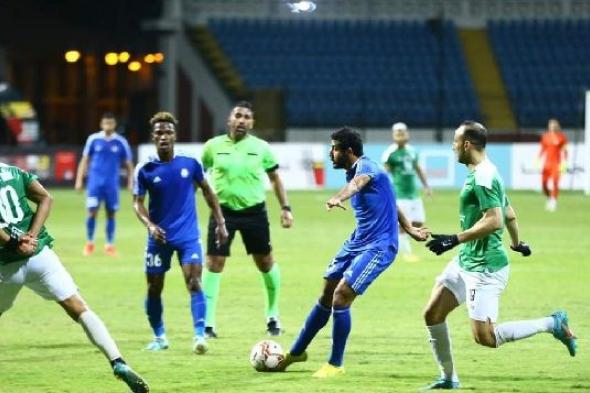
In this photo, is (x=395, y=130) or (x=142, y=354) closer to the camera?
(x=142, y=354)

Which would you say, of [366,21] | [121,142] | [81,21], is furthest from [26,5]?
[121,142]

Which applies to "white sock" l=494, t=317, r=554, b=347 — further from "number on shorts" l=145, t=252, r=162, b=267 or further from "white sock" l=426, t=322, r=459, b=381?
"number on shorts" l=145, t=252, r=162, b=267

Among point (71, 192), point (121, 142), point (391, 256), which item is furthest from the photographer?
point (71, 192)

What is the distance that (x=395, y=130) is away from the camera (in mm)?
22297

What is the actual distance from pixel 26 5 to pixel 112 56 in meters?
3.39

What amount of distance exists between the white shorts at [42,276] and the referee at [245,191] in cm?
415

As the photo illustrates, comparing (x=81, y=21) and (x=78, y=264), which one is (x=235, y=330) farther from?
(x=81, y=21)

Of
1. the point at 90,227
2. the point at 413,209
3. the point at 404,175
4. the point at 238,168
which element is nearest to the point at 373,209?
the point at 238,168

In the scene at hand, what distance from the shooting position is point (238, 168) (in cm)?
1459

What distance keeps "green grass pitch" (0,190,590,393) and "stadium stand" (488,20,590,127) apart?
75.8ft

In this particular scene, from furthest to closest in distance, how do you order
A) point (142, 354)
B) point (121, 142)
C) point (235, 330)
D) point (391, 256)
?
point (121, 142) → point (235, 330) → point (142, 354) → point (391, 256)

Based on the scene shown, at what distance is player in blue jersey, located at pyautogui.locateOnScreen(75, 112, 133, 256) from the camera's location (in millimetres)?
23062

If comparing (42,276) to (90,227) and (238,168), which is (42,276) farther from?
(90,227)

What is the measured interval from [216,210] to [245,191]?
4.63 feet
